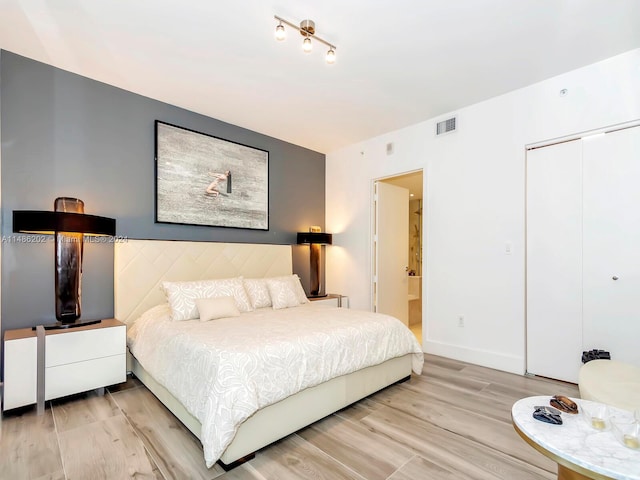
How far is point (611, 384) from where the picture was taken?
6.66ft

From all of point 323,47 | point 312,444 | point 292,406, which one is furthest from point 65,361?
point 323,47

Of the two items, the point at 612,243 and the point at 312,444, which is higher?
the point at 612,243

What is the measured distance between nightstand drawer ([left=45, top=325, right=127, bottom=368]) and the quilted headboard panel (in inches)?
17.5

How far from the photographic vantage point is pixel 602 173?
290 centimetres

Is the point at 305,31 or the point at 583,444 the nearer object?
the point at 583,444

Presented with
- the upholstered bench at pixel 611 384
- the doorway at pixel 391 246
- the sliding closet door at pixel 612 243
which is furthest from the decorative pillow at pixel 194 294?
the sliding closet door at pixel 612 243

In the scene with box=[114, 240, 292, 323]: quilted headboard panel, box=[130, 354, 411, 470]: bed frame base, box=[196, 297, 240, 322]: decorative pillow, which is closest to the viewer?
box=[130, 354, 411, 470]: bed frame base

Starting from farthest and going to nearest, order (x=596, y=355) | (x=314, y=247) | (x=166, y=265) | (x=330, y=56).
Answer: (x=314, y=247)
(x=166, y=265)
(x=596, y=355)
(x=330, y=56)

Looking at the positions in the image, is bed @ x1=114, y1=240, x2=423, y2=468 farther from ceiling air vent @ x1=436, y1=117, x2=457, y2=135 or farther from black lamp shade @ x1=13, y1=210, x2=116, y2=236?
ceiling air vent @ x1=436, y1=117, x2=457, y2=135

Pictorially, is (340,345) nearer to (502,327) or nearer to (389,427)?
(389,427)

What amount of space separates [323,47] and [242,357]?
2.47 m

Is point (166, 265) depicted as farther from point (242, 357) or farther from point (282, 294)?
point (242, 357)

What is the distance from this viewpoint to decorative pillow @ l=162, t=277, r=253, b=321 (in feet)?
9.61

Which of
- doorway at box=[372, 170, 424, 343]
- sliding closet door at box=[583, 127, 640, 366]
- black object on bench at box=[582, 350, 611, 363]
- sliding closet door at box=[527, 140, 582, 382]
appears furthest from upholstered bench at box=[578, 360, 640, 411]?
doorway at box=[372, 170, 424, 343]
